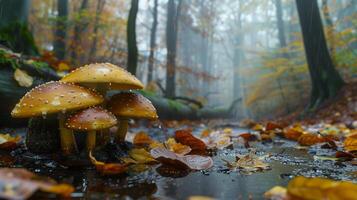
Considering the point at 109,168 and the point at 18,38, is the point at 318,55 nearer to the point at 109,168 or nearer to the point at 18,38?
the point at 18,38

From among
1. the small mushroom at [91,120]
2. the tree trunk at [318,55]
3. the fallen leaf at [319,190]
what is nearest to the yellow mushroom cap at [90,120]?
the small mushroom at [91,120]

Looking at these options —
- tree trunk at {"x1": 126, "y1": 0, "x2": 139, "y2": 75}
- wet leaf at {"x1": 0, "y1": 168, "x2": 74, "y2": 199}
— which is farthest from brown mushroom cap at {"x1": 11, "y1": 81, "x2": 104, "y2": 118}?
tree trunk at {"x1": 126, "y1": 0, "x2": 139, "y2": 75}

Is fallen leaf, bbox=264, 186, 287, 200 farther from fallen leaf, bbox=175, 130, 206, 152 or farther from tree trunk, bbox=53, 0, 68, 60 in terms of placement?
tree trunk, bbox=53, 0, 68, 60

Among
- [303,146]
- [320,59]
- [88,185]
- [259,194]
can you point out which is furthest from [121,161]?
[320,59]

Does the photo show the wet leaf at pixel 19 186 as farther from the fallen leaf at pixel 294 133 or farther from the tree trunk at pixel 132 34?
the tree trunk at pixel 132 34

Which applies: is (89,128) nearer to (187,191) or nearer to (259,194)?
(187,191)

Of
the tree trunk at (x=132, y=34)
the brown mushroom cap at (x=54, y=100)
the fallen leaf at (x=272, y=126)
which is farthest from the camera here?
the tree trunk at (x=132, y=34)
